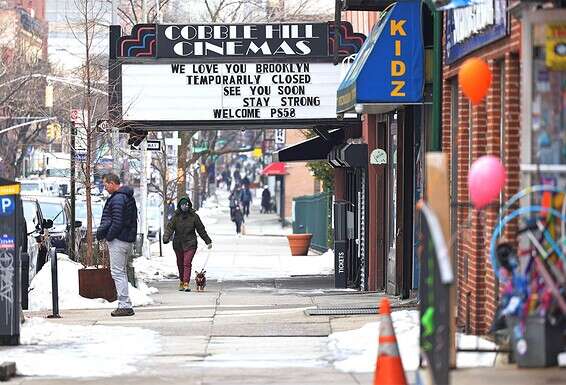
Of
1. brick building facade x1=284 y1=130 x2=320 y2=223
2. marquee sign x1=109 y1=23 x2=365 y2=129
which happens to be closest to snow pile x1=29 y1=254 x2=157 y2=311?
marquee sign x1=109 y1=23 x2=365 y2=129

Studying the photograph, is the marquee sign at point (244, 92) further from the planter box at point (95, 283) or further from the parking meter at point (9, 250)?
the parking meter at point (9, 250)

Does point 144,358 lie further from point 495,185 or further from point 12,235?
point 495,185

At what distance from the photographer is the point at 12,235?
536 inches

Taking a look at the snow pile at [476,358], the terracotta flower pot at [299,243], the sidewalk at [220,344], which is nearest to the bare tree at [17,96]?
the terracotta flower pot at [299,243]

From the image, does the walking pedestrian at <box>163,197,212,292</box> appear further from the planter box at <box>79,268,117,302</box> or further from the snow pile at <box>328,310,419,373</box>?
the snow pile at <box>328,310,419,373</box>

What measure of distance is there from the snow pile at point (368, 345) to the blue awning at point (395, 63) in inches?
131

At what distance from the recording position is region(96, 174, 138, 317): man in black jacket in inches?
694

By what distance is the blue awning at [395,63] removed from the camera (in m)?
17.5

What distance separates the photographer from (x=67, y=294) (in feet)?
65.2

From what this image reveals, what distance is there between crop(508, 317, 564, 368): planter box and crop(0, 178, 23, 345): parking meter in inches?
217

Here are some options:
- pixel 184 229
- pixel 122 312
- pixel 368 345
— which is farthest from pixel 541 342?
pixel 184 229

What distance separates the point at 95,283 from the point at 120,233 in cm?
239

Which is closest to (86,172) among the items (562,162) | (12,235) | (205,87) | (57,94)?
(205,87)

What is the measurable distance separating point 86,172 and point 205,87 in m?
3.73
